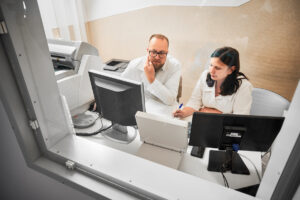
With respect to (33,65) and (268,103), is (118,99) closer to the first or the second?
(33,65)

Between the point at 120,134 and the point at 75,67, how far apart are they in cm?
67

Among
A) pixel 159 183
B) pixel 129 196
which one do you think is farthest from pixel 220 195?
pixel 129 196

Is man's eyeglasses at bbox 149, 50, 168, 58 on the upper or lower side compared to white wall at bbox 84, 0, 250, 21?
lower

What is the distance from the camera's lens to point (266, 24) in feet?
6.98

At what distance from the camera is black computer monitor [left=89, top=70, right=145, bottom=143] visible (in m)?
1.17

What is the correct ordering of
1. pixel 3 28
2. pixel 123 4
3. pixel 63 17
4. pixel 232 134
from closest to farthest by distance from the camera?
1. pixel 3 28
2. pixel 232 134
3. pixel 63 17
4. pixel 123 4

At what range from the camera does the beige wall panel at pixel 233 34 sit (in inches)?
82.1

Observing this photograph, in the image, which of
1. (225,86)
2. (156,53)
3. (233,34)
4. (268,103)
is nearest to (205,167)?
(225,86)

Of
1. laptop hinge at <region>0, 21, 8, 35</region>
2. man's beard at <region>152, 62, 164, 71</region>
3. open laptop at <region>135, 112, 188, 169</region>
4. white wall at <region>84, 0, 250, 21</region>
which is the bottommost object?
open laptop at <region>135, 112, 188, 169</region>

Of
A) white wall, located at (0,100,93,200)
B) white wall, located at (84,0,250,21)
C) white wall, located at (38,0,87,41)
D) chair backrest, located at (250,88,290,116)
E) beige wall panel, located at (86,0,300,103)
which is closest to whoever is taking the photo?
white wall, located at (0,100,93,200)

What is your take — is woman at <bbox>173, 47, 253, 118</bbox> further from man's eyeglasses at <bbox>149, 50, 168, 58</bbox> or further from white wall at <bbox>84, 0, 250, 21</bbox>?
white wall at <bbox>84, 0, 250, 21</bbox>

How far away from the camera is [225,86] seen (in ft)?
5.84

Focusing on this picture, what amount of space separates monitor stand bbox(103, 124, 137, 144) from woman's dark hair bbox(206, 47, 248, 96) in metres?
0.96

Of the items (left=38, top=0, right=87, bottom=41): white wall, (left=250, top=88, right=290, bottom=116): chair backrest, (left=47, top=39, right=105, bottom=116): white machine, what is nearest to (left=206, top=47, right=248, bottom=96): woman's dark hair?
(left=250, top=88, right=290, bottom=116): chair backrest
